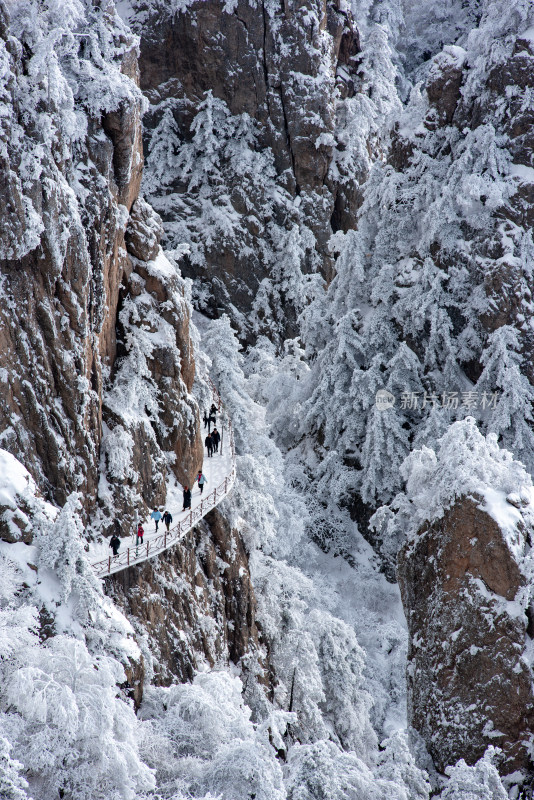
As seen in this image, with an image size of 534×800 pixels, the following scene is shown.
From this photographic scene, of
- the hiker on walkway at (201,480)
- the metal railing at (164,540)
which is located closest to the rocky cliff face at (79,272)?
the hiker on walkway at (201,480)

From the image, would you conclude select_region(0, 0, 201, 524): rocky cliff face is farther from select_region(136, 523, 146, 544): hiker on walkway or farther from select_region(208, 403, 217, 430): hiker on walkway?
select_region(208, 403, 217, 430): hiker on walkway

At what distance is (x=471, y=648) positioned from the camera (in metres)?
16.9

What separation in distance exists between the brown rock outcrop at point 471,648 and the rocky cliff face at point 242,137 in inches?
1192

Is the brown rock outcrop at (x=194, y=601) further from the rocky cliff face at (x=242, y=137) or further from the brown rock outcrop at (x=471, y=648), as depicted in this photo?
the rocky cliff face at (x=242, y=137)

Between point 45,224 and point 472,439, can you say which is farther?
point 472,439

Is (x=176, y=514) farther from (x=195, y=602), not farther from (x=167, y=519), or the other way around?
(x=195, y=602)

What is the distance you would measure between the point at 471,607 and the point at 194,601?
736 centimetres

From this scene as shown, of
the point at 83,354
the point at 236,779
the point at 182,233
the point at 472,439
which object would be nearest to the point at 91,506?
the point at 83,354

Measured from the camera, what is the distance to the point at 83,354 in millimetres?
16141

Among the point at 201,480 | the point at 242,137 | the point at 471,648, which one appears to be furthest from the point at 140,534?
the point at 242,137

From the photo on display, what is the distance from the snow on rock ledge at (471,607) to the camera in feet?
53.3

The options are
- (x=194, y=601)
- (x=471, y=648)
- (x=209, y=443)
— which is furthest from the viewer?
(x=209, y=443)

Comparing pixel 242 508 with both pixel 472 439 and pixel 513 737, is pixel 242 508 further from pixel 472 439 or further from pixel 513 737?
pixel 513 737

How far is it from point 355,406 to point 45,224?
17.9 metres
